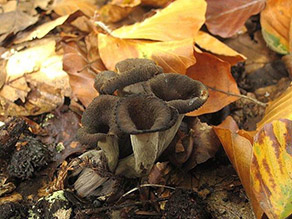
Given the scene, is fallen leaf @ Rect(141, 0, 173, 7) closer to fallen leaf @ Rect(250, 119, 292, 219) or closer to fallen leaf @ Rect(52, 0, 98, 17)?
fallen leaf @ Rect(52, 0, 98, 17)

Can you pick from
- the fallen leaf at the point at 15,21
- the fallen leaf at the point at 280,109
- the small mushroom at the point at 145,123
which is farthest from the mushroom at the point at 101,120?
the fallen leaf at the point at 15,21

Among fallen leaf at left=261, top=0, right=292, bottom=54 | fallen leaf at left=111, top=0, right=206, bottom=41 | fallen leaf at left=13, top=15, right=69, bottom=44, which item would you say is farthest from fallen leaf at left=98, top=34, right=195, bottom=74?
fallen leaf at left=261, top=0, right=292, bottom=54

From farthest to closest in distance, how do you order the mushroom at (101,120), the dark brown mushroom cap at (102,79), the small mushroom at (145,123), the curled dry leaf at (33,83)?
→ the curled dry leaf at (33,83) → the dark brown mushroom cap at (102,79) → the mushroom at (101,120) → the small mushroom at (145,123)

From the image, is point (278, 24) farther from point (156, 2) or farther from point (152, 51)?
point (156, 2)

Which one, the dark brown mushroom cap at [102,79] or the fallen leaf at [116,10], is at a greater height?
the dark brown mushroom cap at [102,79]

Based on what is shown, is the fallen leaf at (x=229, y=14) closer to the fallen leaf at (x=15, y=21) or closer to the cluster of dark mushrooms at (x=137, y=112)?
the cluster of dark mushrooms at (x=137, y=112)

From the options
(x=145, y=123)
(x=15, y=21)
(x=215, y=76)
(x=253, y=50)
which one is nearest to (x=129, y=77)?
(x=145, y=123)
